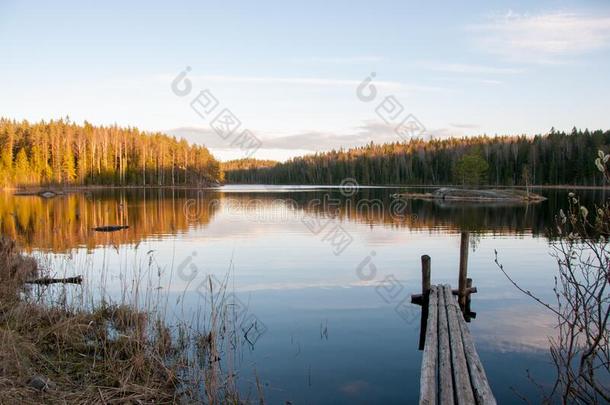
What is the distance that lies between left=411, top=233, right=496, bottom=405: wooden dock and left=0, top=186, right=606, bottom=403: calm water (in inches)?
35.7

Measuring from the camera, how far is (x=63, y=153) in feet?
349

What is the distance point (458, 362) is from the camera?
801cm

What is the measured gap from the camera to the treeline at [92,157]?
96669 mm

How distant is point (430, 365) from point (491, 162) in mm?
139263

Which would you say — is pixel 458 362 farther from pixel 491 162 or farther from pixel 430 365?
pixel 491 162

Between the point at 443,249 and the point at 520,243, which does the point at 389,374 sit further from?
the point at 520,243

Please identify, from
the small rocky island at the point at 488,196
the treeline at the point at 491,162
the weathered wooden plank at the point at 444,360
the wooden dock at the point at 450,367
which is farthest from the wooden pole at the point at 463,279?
the treeline at the point at 491,162

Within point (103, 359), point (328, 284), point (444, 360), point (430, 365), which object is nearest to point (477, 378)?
point (430, 365)

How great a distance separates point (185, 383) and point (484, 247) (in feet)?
69.2

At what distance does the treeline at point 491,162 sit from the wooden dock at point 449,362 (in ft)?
260

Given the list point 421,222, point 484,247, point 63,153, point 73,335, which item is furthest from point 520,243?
point 63,153

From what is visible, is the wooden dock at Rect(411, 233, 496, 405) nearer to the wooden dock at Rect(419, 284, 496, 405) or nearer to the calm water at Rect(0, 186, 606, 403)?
the wooden dock at Rect(419, 284, 496, 405)

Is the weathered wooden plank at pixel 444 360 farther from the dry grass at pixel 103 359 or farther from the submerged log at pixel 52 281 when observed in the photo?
the submerged log at pixel 52 281

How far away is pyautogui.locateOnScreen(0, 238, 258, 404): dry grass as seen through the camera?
703cm
